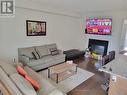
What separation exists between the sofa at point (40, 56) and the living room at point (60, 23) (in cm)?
24

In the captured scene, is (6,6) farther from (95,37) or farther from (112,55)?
(95,37)

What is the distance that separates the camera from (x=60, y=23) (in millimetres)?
5324

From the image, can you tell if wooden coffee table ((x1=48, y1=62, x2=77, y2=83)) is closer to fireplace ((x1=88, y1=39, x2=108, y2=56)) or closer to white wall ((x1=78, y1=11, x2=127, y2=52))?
fireplace ((x1=88, y1=39, x2=108, y2=56))

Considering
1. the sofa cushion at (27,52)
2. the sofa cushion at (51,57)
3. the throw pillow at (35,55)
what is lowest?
the sofa cushion at (51,57)

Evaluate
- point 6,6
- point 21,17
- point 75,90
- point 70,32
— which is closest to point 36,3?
point 21,17

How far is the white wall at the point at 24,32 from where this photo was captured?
3611 mm

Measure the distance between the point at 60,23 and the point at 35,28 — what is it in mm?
1472

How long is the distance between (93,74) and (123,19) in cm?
299

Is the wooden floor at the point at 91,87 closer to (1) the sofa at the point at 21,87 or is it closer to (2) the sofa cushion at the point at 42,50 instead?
(1) the sofa at the point at 21,87

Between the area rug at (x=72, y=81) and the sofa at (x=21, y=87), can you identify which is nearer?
the sofa at (x=21, y=87)

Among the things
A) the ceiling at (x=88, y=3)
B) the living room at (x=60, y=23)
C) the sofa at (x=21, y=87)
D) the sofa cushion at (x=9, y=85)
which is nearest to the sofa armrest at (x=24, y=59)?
the living room at (x=60, y=23)

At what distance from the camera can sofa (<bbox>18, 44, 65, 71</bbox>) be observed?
3688 millimetres

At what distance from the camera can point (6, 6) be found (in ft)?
10.1

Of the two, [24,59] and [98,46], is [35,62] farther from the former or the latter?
[98,46]
